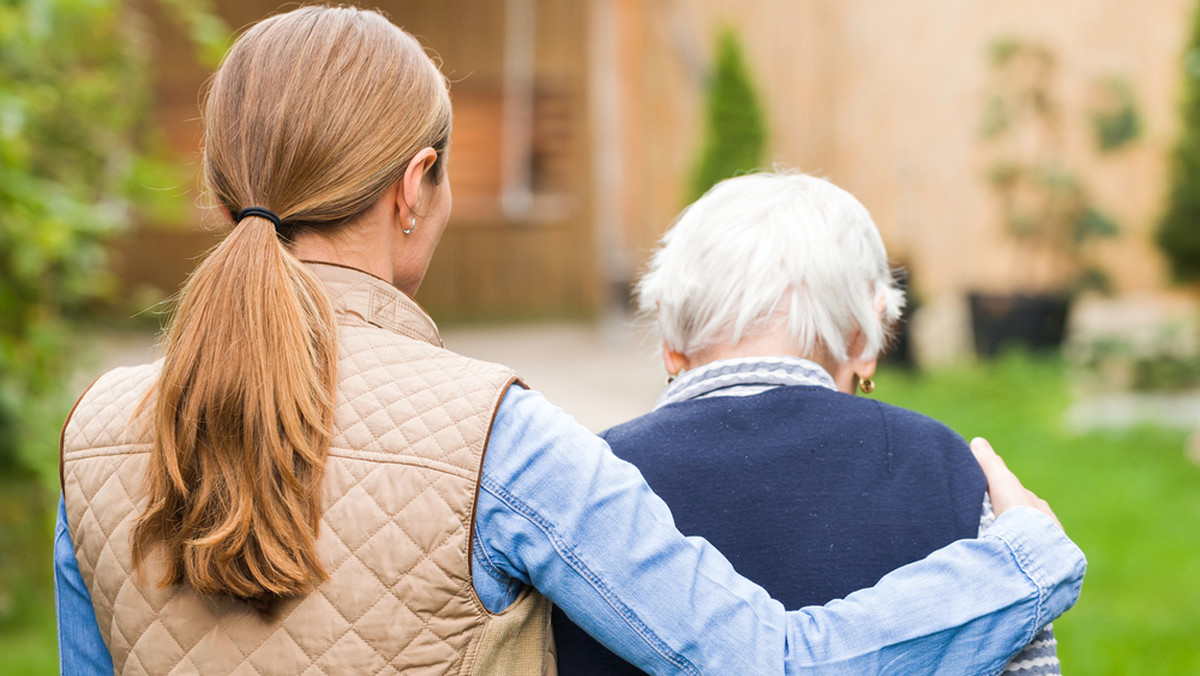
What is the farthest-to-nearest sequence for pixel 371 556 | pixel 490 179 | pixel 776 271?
1. pixel 490 179
2. pixel 776 271
3. pixel 371 556

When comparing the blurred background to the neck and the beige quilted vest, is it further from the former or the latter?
the neck

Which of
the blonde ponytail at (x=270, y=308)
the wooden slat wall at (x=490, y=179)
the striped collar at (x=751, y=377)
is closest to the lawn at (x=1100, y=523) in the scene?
the striped collar at (x=751, y=377)

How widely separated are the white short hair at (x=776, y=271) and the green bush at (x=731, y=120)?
25.3 feet

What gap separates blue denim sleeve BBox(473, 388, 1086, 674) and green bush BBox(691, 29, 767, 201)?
26.9ft

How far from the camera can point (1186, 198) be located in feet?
32.3

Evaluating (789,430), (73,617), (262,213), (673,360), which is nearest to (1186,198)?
(673,360)

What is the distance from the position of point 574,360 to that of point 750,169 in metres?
4.79

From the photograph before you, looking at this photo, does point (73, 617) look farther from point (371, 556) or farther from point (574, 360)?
point (574, 360)

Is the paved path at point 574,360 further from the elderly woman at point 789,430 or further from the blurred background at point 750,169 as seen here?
the elderly woman at point 789,430

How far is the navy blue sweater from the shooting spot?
1412mm

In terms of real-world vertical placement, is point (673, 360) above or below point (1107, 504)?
above

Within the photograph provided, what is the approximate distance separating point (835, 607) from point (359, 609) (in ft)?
1.70

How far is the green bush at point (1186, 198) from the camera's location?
9.84 meters

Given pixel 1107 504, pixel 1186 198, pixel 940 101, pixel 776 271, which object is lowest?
pixel 1107 504
